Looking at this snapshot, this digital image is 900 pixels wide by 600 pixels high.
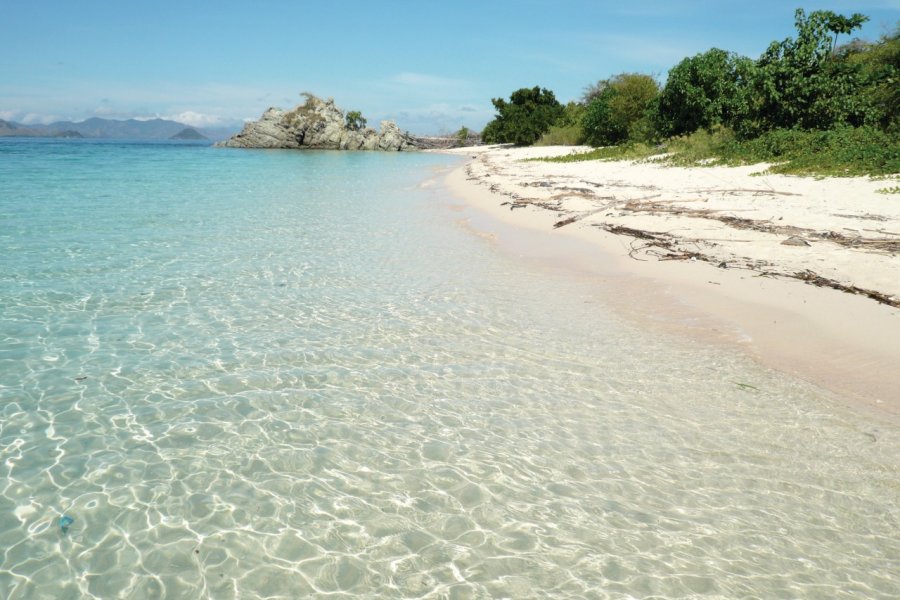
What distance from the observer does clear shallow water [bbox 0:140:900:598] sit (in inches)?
141

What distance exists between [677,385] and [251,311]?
240 inches

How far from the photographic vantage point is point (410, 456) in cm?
486

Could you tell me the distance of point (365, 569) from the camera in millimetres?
3590

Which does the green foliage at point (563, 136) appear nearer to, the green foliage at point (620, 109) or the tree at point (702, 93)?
the green foliage at point (620, 109)

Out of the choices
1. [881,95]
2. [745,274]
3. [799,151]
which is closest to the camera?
[745,274]

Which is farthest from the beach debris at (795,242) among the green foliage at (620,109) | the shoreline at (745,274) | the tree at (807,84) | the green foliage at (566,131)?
the green foliage at (566,131)

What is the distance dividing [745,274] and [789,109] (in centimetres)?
2410

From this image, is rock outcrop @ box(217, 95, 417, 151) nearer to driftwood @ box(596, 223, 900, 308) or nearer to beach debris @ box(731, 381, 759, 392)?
driftwood @ box(596, 223, 900, 308)

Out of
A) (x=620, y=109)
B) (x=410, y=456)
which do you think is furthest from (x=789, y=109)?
(x=410, y=456)

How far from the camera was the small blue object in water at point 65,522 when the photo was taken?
12.8 feet

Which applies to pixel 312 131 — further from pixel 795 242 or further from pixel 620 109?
pixel 795 242

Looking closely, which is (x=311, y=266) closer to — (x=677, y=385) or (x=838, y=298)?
(x=677, y=385)

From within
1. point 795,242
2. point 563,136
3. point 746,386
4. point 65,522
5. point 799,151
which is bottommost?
point 65,522

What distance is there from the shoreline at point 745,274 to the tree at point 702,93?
16.6 m
